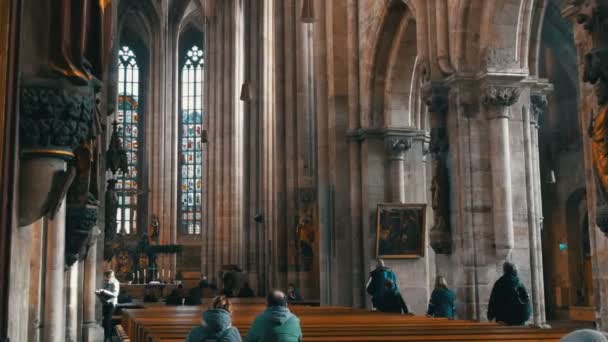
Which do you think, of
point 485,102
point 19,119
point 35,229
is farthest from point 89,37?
point 485,102

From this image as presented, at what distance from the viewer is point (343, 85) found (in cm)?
2028

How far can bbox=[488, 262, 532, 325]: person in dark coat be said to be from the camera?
10102mm

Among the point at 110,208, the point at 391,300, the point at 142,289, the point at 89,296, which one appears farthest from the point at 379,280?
the point at 142,289

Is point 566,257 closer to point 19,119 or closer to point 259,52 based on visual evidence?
point 259,52

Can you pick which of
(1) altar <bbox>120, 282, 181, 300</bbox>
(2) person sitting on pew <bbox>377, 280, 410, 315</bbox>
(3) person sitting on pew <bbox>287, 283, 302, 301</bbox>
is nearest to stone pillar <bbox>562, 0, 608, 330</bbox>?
(2) person sitting on pew <bbox>377, 280, 410, 315</bbox>

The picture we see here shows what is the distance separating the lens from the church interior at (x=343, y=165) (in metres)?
5.05

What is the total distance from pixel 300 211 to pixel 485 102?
12540 mm

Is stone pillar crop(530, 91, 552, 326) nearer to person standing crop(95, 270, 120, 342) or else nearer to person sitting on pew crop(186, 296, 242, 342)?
person standing crop(95, 270, 120, 342)

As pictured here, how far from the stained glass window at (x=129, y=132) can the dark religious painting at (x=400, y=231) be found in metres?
32.6

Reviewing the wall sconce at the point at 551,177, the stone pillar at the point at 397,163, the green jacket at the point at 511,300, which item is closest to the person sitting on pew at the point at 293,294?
the stone pillar at the point at 397,163

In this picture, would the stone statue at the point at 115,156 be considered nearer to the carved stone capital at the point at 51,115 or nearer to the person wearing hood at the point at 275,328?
the person wearing hood at the point at 275,328

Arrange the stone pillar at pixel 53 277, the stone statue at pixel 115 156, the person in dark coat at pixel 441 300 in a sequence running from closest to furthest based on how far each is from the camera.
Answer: the stone pillar at pixel 53 277 → the person in dark coat at pixel 441 300 → the stone statue at pixel 115 156

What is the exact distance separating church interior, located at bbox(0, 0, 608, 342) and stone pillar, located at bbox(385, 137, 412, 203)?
0.04 metres

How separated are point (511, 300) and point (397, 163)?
893 cm
